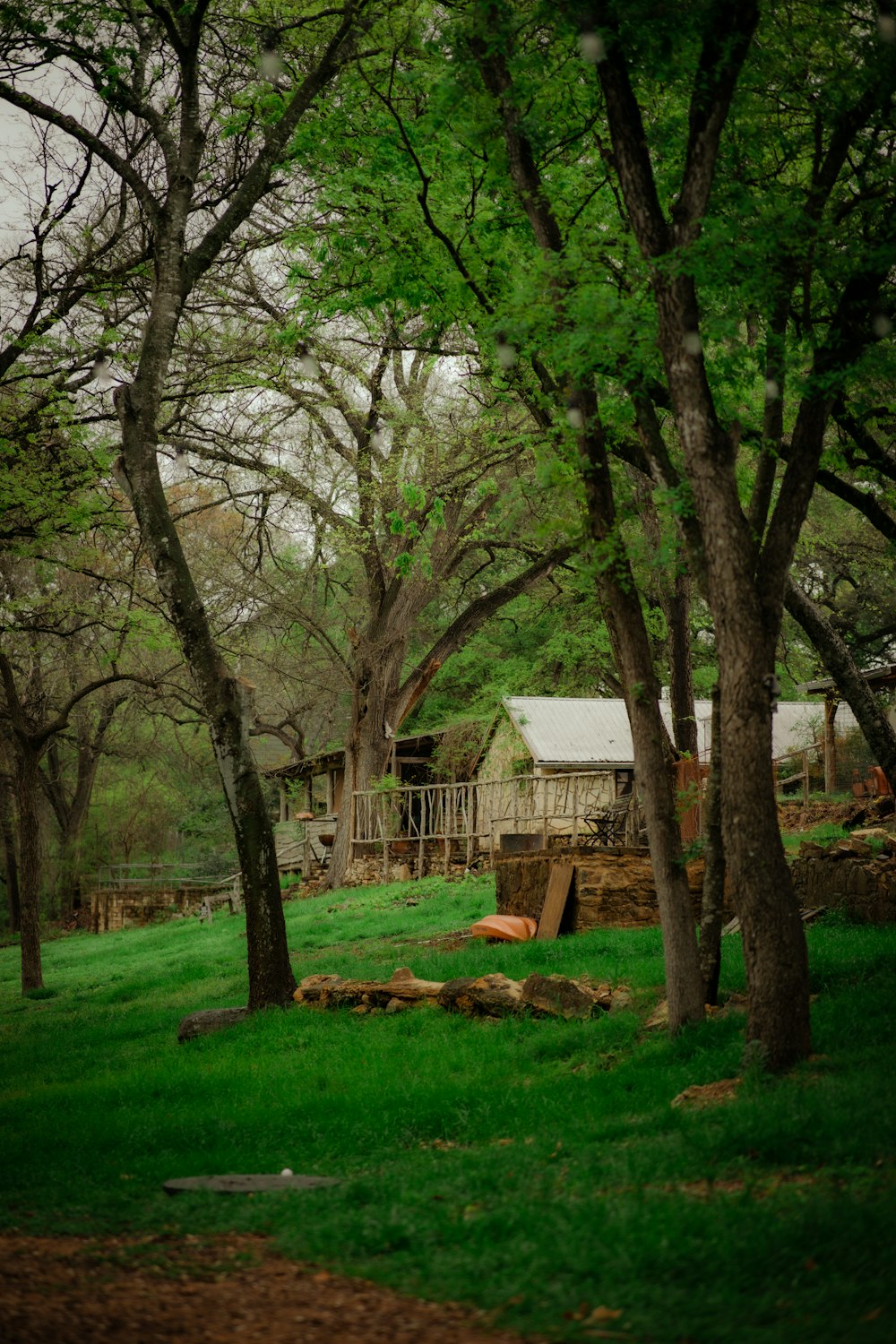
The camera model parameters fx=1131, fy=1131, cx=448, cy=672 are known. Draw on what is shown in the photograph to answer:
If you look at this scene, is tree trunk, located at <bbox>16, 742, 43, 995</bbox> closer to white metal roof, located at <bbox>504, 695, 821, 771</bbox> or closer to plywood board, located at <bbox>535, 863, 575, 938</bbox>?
plywood board, located at <bbox>535, 863, 575, 938</bbox>

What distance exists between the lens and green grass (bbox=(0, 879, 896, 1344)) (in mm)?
4176

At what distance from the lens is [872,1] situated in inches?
310

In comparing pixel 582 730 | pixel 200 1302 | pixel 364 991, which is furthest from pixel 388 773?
pixel 200 1302

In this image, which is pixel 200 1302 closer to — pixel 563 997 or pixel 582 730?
pixel 563 997

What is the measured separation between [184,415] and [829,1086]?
476 inches

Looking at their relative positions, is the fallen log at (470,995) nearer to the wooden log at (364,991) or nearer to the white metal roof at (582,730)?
the wooden log at (364,991)

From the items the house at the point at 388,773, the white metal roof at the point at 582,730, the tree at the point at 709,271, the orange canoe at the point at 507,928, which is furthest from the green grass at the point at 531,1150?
the white metal roof at the point at 582,730

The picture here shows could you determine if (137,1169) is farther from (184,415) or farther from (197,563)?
(197,563)

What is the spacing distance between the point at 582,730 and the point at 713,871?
69.6 feet

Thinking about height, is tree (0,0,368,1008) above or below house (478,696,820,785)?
above

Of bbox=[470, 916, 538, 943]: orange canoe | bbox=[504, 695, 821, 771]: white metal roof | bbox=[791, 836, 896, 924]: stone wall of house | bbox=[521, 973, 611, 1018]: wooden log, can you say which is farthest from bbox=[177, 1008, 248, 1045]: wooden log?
bbox=[504, 695, 821, 771]: white metal roof

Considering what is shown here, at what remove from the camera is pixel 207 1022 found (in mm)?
11320

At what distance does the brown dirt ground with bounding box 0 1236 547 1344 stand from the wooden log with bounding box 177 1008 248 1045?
620 centimetres

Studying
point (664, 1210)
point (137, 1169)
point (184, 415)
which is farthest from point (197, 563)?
point (664, 1210)
